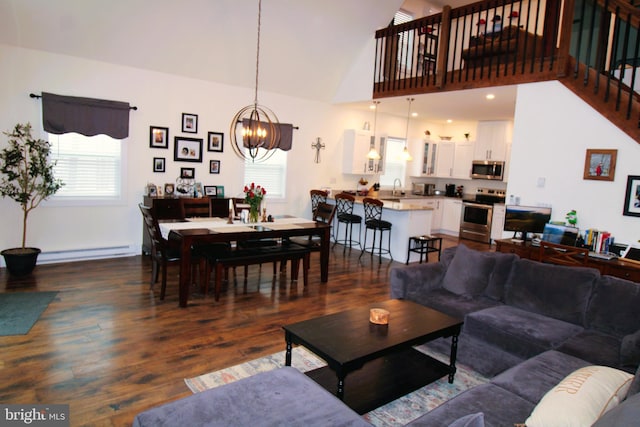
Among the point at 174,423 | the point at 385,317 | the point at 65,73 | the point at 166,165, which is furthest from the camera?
the point at 166,165

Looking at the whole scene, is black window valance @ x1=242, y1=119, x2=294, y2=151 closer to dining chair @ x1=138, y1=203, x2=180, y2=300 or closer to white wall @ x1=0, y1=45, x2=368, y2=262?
white wall @ x1=0, y1=45, x2=368, y2=262

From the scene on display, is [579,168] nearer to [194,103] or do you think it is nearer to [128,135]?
[194,103]

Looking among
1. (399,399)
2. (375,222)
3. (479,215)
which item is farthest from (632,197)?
(479,215)

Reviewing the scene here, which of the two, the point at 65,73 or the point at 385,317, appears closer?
the point at 385,317

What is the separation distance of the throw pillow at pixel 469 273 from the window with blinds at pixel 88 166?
15.7ft

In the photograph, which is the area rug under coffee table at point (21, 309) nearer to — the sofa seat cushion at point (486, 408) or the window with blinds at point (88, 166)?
the window with blinds at point (88, 166)

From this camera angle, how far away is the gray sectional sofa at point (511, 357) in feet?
5.45

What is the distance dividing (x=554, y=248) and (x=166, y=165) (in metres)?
5.37

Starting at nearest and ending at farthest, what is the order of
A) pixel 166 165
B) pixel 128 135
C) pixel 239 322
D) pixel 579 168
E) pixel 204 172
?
pixel 239 322 → pixel 579 168 → pixel 128 135 → pixel 166 165 → pixel 204 172

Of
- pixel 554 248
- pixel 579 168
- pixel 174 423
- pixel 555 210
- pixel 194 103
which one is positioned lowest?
pixel 174 423

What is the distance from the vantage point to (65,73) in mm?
5395

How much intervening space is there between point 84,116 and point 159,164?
3.87 feet

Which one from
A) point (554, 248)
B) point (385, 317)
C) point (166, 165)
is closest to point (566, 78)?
point (554, 248)

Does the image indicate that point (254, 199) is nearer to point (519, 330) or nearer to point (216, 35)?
point (216, 35)
